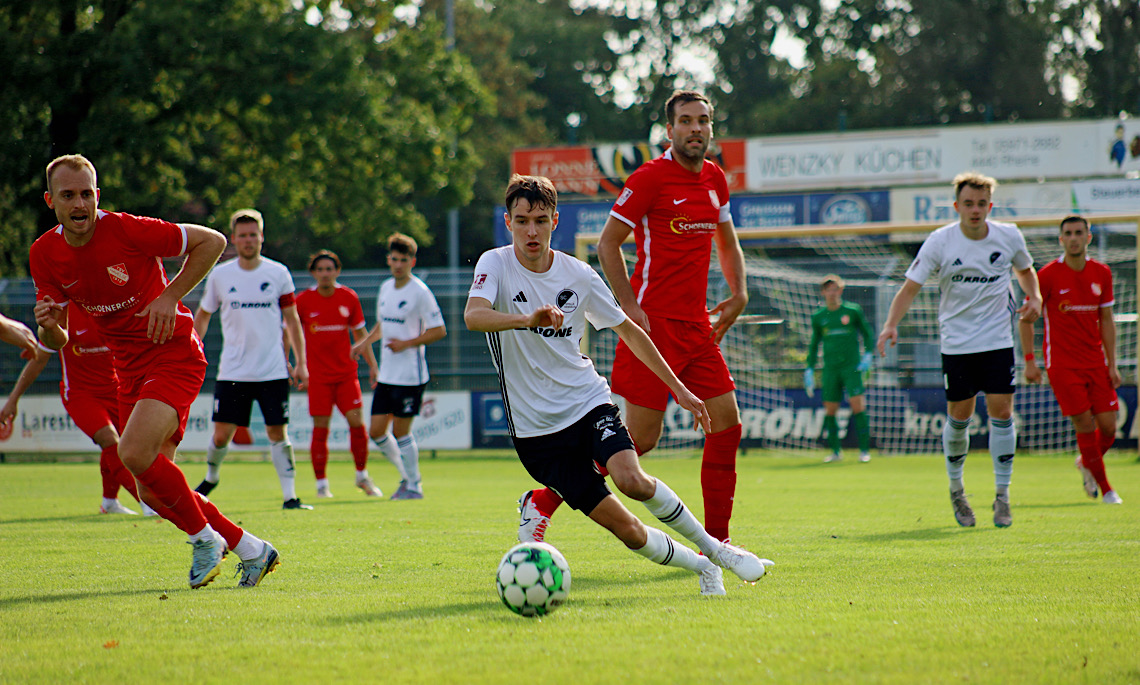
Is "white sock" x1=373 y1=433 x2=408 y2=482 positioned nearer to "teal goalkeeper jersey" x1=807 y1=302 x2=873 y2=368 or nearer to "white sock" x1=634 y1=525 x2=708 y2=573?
"white sock" x1=634 y1=525 x2=708 y2=573

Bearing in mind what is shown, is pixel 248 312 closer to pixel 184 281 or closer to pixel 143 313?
pixel 143 313

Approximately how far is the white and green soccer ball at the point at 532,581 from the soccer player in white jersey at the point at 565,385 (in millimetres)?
325

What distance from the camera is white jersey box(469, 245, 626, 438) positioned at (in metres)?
5.01

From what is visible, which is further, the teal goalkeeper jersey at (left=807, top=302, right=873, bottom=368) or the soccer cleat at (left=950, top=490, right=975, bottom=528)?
the teal goalkeeper jersey at (left=807, top=302, right=873, bottom=368)

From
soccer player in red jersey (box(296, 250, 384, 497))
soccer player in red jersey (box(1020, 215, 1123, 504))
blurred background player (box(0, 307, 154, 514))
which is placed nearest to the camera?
blurred background player (box(0, 307, 154, 514))

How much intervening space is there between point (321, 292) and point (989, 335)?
22.6 feet

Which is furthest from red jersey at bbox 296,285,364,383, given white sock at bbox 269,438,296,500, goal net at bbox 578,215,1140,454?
goal net at bbox 578,215,1140,454

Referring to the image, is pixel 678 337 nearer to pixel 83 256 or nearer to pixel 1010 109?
pixel 83 256

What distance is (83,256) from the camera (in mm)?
5484

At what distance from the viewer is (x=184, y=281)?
5.52 m

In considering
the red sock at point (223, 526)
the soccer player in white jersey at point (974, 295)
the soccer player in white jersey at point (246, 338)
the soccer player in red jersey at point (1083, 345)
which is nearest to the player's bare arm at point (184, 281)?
the red sock at point (223, 526)

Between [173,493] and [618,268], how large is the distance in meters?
2.53

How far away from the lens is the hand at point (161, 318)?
5441 millimetres

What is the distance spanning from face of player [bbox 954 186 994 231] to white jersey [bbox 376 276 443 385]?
525 cm
